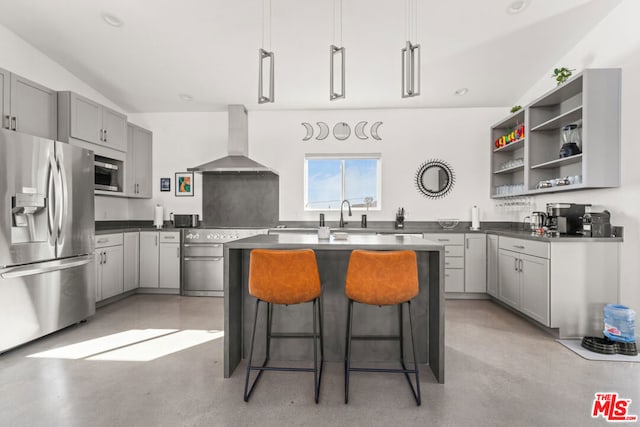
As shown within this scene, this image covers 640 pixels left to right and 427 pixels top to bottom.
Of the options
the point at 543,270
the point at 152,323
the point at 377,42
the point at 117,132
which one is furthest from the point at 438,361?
the point at 117,132

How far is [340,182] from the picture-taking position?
519 centimetres

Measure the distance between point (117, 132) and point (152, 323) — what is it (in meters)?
2.61

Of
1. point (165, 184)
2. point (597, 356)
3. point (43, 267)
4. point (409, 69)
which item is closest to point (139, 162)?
point (165, 184)

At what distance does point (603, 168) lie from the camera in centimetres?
299

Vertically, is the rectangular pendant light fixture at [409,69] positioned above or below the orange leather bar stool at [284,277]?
above

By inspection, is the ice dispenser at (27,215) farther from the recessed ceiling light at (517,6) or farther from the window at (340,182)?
the recessed ceiling light at (517,6)

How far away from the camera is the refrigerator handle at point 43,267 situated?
2723 millimetres

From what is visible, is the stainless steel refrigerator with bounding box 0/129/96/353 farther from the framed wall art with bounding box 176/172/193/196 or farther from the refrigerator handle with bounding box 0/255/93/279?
the framed wall art with bounding box 176/172/193/196

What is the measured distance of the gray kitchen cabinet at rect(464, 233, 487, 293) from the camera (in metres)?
4.43

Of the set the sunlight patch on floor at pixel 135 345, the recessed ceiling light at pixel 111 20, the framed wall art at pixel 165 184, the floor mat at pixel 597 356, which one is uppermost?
the recessed ceiling light at pixel 111 20

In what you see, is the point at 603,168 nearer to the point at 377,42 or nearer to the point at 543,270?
the point at 543,270

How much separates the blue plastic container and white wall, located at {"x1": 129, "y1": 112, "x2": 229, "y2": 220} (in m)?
5.10

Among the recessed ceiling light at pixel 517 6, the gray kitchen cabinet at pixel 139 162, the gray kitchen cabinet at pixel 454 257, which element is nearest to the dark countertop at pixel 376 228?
the gray kitchen cabinet at pixel 454 257

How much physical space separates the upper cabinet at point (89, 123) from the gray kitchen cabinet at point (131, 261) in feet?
4.06
